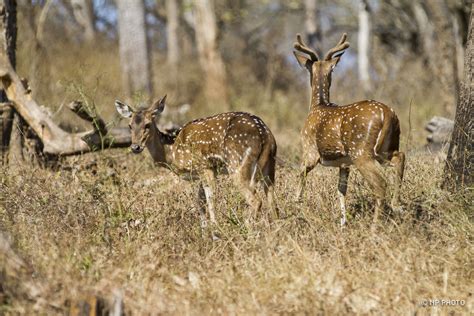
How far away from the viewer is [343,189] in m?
7.41

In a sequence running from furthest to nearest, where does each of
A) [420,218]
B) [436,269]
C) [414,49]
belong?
[414,49]
[420,218]
[436,269]

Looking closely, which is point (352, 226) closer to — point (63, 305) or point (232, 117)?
point (232, 117)

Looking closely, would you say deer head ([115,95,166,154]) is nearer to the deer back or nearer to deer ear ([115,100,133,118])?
deer ear ([115,100,133,118])

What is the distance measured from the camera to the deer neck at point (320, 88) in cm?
831

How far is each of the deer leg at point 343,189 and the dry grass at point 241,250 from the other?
3.1 inches

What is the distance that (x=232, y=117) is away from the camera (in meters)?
7.86

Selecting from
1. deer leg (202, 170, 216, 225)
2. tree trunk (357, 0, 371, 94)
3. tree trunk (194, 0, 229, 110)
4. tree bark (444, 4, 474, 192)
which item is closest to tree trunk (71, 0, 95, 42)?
tree trunk (194, 0, 229, 110)

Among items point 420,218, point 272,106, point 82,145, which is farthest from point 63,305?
point 272,106

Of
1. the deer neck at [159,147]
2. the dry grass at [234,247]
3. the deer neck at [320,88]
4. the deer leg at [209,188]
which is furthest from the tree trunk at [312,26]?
the deer leg at [209,188]

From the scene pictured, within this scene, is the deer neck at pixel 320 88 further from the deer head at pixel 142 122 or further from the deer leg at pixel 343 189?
the deer head at pixel 142 122

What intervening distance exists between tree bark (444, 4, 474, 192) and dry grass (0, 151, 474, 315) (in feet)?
0.76

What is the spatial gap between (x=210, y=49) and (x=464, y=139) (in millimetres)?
14359

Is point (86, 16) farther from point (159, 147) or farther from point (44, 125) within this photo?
point (159, 147)

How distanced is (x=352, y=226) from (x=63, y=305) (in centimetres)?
255
